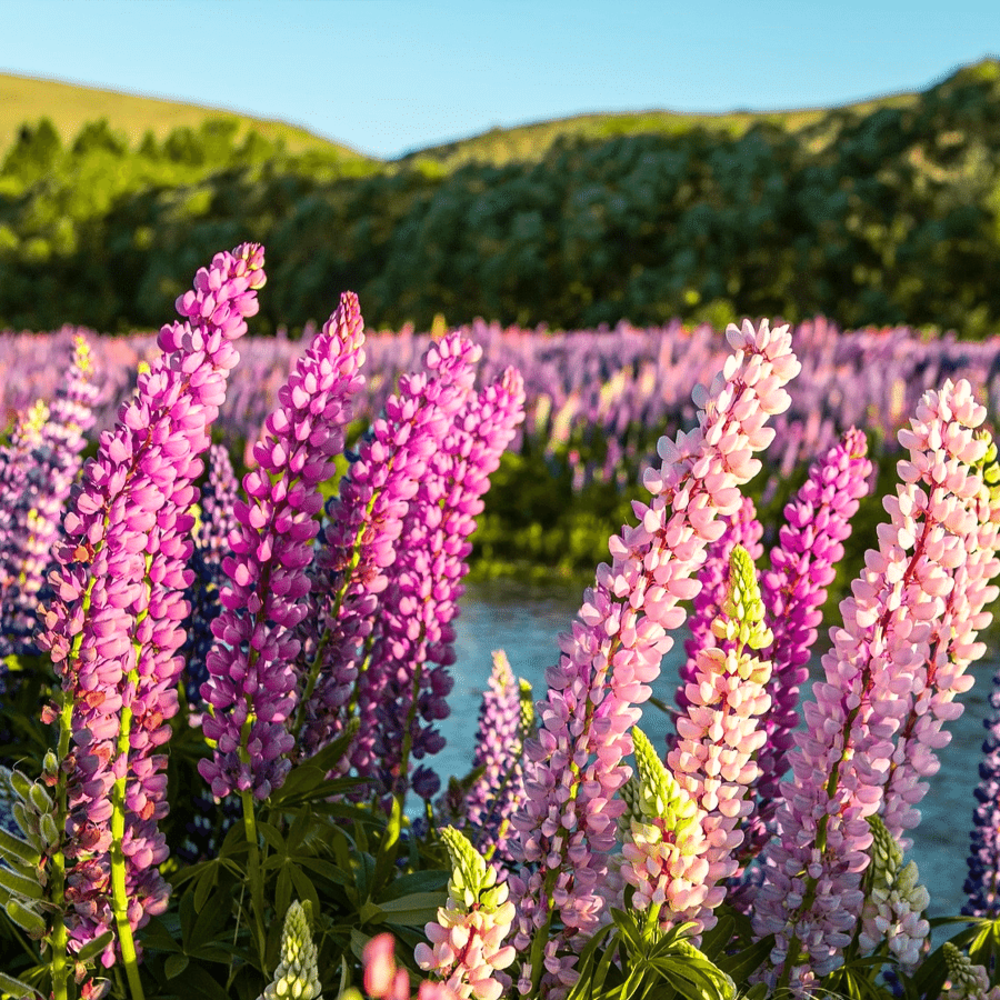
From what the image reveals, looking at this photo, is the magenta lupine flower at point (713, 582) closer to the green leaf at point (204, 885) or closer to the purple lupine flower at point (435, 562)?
the purple lupine flower at point (435, 562)

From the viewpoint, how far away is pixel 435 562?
1.97 metres

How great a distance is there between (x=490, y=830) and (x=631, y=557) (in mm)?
1133

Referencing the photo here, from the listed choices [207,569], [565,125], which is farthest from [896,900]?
[565,125]

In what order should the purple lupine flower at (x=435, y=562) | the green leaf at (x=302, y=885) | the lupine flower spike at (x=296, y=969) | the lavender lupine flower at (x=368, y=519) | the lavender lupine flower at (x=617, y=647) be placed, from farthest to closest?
the purple lupine flower at (x=435, y=562), the lavender lupine flower at (x=368, y=519), the green leaf at (x=302, y=885), the lavender lupine flower at (x=617, y=647), the lupine flower spike at (x=296, y=969)

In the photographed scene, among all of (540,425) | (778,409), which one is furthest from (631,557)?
(540,425)

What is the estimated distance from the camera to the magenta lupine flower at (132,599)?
54.3 inches

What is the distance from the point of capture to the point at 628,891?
1.61 meters

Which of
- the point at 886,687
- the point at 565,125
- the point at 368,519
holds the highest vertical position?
the point at 565,125

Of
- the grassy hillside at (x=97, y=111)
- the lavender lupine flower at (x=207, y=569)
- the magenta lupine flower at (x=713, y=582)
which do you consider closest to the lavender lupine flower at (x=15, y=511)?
the lavender lupine flower at (x=207, y=569)

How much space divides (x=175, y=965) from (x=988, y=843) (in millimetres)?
1382

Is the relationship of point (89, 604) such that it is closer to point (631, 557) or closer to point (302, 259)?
point (631, 557)

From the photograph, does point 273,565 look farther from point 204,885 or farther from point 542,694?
point 542,694

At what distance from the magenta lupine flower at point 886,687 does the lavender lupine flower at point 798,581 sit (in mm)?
166

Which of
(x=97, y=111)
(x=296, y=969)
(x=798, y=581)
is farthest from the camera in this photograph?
(x=97, y=111)
